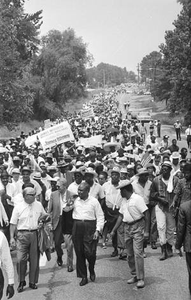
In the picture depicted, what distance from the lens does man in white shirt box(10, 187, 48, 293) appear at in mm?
8961

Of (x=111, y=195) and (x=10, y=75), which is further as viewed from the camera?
(x=10, y=75)

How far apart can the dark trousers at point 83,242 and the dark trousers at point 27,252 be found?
606 mm

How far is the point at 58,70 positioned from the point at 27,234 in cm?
5665

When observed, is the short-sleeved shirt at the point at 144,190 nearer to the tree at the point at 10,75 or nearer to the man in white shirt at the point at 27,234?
the man in white shirt at the point at 27,234

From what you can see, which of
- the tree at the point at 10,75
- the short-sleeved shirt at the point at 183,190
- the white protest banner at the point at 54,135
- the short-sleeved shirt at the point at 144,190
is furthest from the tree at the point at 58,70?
the short-sleeved shirt at the point at 183,190

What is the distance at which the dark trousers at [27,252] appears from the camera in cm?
896

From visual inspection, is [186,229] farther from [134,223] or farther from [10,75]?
[10,75]

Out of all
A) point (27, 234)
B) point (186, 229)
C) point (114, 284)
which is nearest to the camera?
point (186, 229)

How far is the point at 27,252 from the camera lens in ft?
29.7

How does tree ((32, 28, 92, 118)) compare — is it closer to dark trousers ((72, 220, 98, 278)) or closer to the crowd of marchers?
the crowd of marchers

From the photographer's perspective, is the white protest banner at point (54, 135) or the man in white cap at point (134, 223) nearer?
the man in white cap at point (134, 223)

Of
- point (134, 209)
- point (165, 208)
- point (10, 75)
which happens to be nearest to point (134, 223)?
point (134, 209)

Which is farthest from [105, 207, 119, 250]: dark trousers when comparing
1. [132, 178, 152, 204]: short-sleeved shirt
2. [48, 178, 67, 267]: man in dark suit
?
[48, 178, 67, 267]: man in dark suit

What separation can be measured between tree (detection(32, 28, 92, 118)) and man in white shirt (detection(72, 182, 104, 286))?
53766 mm
